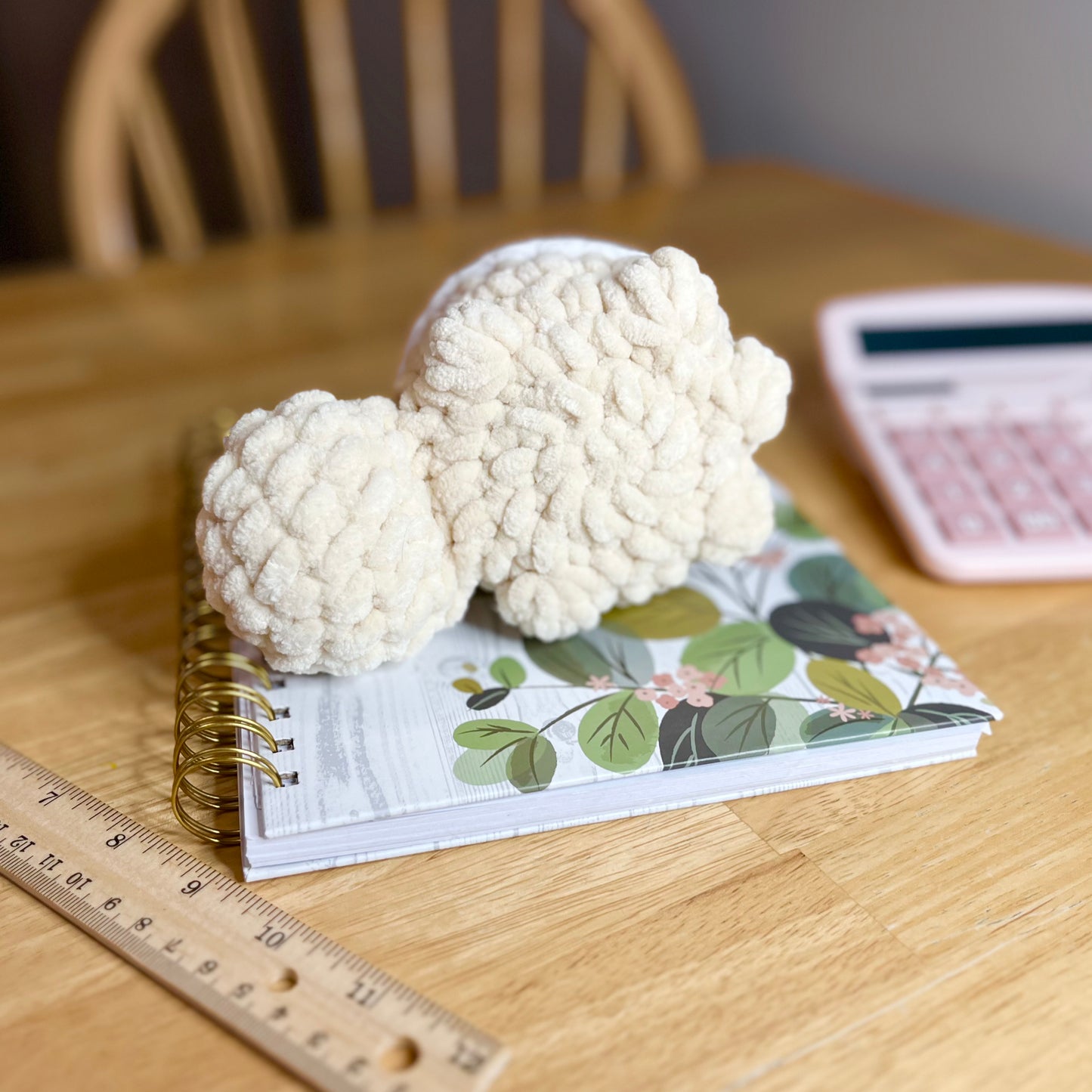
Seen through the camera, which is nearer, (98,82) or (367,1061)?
(367,1061)

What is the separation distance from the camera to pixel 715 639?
51 cm

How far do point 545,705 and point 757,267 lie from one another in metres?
0.70

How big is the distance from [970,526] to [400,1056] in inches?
17.1

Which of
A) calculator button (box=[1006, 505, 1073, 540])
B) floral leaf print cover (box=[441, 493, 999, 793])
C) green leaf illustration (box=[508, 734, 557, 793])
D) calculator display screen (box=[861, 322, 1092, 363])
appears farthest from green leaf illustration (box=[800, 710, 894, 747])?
calculator display screen (box=[861, 322, 1092, 363])

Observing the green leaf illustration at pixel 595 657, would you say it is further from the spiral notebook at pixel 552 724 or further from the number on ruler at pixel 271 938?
the number on ruler at pixel 271 938

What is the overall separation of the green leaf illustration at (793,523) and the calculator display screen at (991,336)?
17cm

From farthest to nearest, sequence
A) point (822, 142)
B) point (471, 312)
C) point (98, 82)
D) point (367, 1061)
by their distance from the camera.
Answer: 1. point (822, 142)
2. point (98, 82)
3. point (471, 312)
4. point (367, 1061)

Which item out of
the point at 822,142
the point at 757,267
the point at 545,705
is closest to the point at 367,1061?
the point at 545,705

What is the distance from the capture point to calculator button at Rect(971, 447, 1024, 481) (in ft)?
2.12

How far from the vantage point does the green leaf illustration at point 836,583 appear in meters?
0.55

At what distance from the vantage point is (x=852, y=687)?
1.57ft

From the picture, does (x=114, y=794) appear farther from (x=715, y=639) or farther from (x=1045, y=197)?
(x=1045, y=197)

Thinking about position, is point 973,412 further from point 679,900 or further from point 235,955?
point 235,955

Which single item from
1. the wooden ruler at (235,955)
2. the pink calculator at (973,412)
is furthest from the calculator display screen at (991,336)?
the wooden ruler at (235,955)
